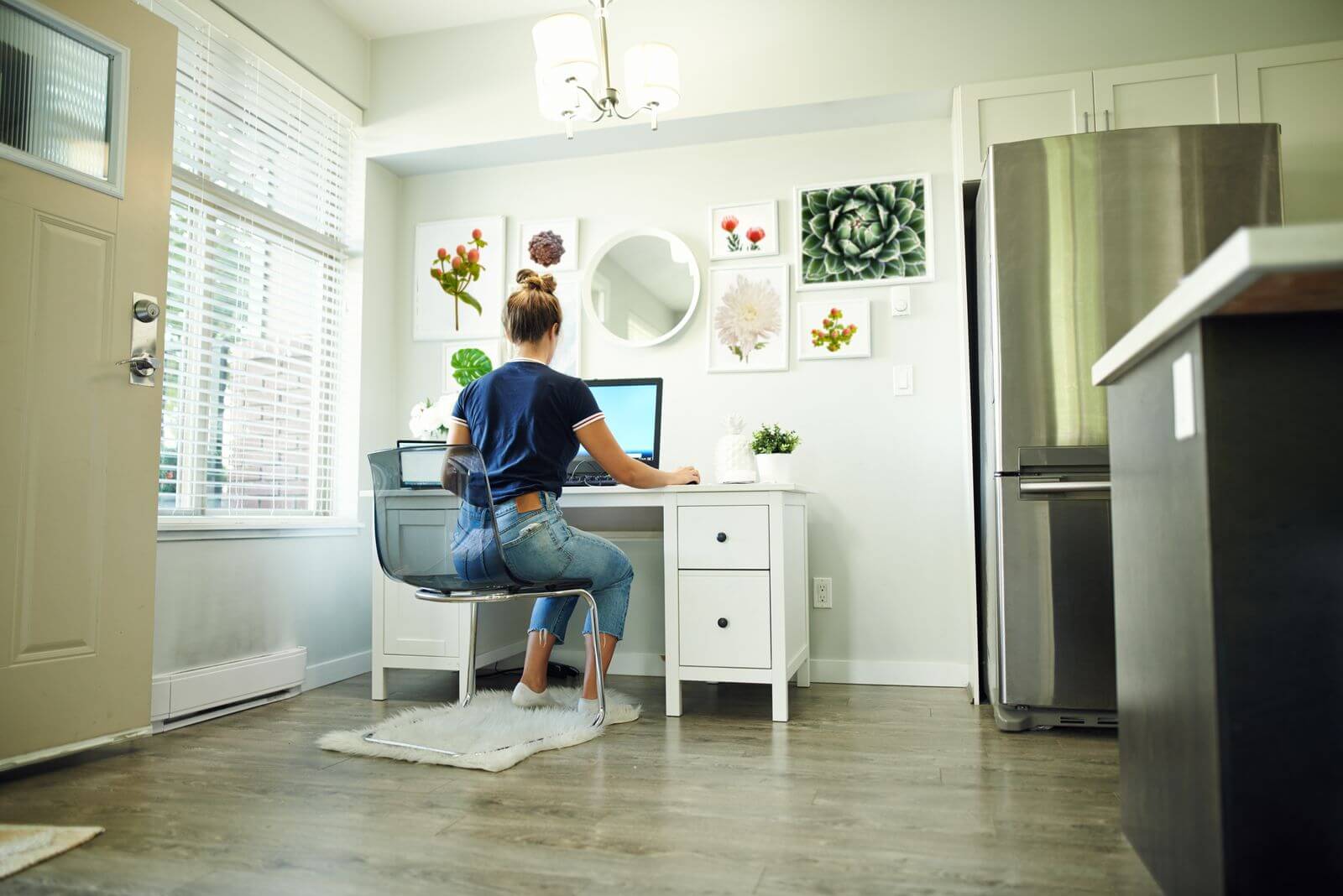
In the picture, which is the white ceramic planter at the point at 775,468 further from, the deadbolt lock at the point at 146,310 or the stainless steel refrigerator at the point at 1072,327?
the deadbolt lock at the point at 146,310

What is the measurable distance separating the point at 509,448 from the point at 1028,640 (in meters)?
1.44

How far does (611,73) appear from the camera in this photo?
132 inches

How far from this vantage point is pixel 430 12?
3.35m

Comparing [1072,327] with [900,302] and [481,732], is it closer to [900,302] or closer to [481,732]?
[900,302]

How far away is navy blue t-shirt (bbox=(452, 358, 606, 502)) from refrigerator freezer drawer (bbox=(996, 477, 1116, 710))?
1.16m

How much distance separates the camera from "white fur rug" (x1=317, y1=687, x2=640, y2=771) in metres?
2.06

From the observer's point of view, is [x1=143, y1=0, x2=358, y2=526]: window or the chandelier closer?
the chandelier

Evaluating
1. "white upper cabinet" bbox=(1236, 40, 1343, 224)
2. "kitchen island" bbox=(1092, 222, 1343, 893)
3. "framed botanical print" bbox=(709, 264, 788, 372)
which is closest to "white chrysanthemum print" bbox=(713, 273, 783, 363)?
"framed botanical print" bbox=(709, 264, 788, 372)

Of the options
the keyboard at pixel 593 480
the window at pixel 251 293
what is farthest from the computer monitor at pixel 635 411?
the window at pixel 251 293

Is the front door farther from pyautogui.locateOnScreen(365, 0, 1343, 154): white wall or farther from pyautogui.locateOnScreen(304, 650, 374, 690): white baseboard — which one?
pyautogui.locateOnScreen(365, 0, 1343, 154): white wall

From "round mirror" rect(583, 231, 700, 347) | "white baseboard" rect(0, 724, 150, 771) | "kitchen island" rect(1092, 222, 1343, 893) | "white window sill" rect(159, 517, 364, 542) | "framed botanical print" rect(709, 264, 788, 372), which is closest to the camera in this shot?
"kitchen island" rect(1092, 222, 1343, 893)

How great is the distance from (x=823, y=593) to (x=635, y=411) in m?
0.90

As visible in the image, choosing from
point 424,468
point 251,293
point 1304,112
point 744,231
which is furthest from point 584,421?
point 1304,112

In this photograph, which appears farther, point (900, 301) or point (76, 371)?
point (900, 301)
